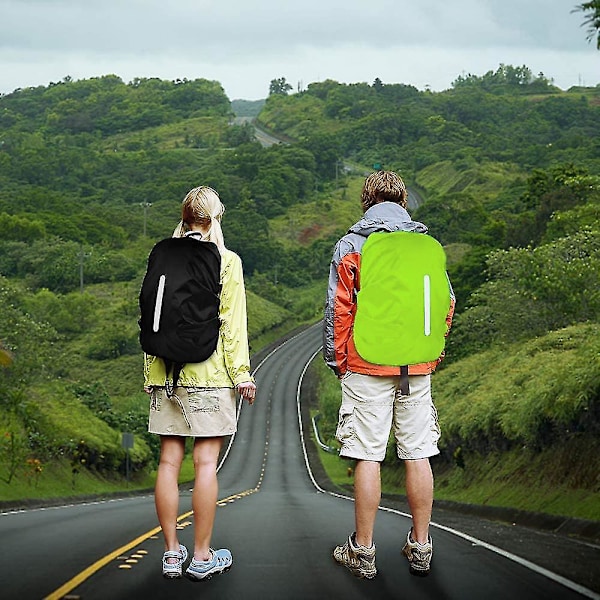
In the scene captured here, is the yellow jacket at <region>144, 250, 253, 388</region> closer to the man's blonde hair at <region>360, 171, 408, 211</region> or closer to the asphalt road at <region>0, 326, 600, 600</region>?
the man's blonde hair at <region>360, 171, 408, 211</region>

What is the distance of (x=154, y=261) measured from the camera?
24.3ft

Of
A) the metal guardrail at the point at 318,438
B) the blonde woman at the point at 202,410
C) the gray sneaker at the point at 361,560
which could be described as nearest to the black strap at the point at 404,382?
the blonde woman at the point at 202,410

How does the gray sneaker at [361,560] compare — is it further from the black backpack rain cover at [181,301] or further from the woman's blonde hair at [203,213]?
the woman's blonde hair at [203,213]

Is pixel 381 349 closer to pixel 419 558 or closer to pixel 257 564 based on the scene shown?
pixel 419 558

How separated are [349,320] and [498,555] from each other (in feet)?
8.85

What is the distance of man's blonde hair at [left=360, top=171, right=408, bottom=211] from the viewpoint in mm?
8031

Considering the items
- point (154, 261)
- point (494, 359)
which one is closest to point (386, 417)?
point (154, 261)

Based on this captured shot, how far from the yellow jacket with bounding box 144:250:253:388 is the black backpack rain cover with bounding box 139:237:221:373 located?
0.08 meters

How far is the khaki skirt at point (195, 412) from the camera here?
738cm

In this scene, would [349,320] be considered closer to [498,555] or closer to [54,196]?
[498,555]

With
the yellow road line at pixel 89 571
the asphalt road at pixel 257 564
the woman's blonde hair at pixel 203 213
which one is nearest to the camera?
the yellow road line at pixel 89 571

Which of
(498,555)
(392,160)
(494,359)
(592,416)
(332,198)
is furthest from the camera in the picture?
(392,160)

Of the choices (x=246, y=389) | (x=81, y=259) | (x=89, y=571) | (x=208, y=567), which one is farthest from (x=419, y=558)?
(x=81, y=259)

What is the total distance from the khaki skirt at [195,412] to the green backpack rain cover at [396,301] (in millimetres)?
981
